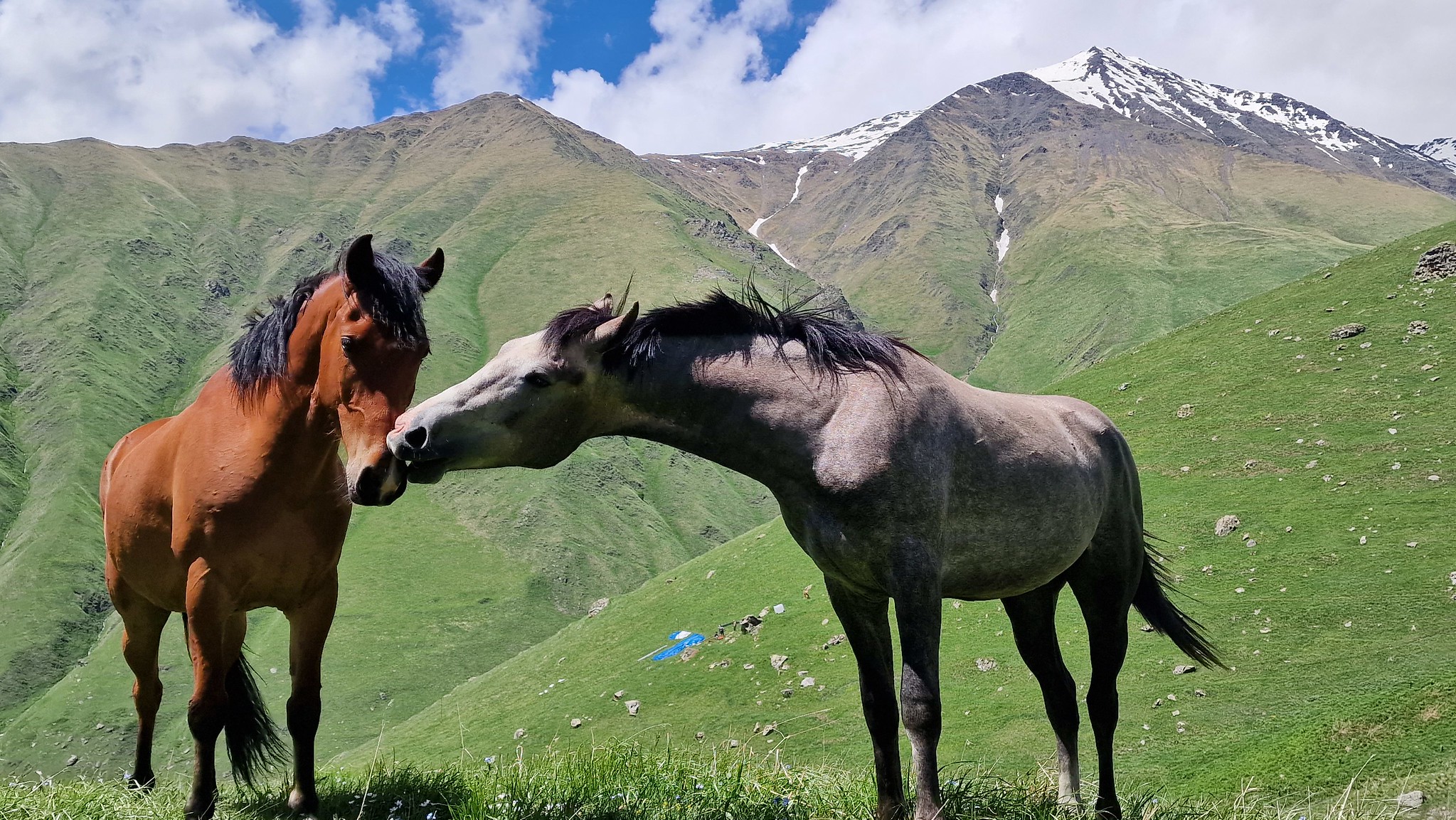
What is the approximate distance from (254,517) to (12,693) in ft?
311

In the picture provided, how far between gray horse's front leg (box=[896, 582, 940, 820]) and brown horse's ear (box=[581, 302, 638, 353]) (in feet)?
6.12

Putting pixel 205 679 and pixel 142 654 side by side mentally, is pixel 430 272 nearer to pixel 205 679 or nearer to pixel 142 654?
pixel 205 679

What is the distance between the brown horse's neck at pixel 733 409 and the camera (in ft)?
14.8

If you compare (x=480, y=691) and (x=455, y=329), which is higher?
(x=455, y=329)

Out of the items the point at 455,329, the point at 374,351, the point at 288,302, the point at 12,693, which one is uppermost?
the point at 455,329

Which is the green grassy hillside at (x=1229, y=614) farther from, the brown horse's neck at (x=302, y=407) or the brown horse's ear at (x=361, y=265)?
the brown horse's ear at (x=361, y=265)

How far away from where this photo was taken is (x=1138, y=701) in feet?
46.8

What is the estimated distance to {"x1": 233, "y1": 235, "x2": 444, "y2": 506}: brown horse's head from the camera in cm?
481

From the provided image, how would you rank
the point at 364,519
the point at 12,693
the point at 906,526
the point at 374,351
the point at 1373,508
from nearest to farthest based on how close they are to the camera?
the point at 906,526
the point at 374,351
the point at 1373,508
the point at 12,693
the point at 364,519

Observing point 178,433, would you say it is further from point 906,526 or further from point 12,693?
point 12,693

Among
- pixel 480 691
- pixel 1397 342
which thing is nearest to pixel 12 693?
pixel 480 691

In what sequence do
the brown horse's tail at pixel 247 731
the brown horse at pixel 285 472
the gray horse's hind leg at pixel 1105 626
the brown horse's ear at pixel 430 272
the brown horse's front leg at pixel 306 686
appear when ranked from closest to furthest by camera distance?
the brown horse at pixel 285 472
the brown horse's ear at pixel 430 272
the brown horse's front leg at pixel 306 686
the gray horse's hind leg at pixel 1105 626
the brown horse's tail at pixel 247 731

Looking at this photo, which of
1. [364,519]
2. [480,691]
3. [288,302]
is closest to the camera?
[288,302]

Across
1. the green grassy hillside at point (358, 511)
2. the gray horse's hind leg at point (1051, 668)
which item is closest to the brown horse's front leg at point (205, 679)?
the gray horse's hind leg at point (1051, 668)
